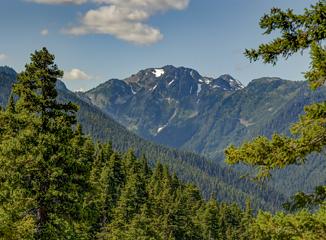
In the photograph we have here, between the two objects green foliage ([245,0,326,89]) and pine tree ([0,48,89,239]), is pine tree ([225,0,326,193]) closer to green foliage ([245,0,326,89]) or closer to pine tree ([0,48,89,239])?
green foliage ([245,0,326,89])

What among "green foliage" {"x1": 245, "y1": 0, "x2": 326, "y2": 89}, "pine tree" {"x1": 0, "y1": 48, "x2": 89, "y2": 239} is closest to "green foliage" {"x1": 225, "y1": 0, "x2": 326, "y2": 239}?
"green foliage" {"x1": 245, "y1": 0, "x2": 326, "y2": 89}

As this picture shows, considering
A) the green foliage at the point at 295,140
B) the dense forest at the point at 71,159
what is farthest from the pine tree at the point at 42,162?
the green foliage at the point at 295,140

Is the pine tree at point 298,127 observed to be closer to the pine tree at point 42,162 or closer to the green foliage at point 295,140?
the green foliage at point 295,140

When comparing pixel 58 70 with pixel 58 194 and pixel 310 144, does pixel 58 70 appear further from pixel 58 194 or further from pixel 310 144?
pixel 310 144

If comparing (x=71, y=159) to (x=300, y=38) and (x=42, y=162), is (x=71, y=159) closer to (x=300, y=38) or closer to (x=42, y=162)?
(x=42, y=162)

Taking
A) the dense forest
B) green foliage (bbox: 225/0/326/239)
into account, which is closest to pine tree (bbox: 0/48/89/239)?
the dense forest

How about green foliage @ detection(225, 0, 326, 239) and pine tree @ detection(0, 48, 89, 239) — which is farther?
pine tree @ detection(0, 48, 89, 239)

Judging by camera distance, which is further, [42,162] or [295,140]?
[42,162]

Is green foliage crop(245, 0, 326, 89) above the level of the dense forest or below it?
above

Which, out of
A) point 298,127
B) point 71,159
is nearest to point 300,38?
point 298,127

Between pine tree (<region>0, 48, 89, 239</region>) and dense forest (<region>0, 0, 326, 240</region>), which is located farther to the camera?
pine tree (<region>0, 48, 89, 239</region>)

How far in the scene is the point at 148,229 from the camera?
174 ft

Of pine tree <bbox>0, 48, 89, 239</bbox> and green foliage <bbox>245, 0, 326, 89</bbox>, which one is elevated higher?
green foliage <bbox>245, 0, 326, 89</bbox>

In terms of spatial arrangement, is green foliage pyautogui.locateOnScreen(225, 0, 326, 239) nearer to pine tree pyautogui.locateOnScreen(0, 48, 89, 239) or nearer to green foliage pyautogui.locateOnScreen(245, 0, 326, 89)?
green foliage pyautogui.locateOnScreen(245, 0, 326, 89)
